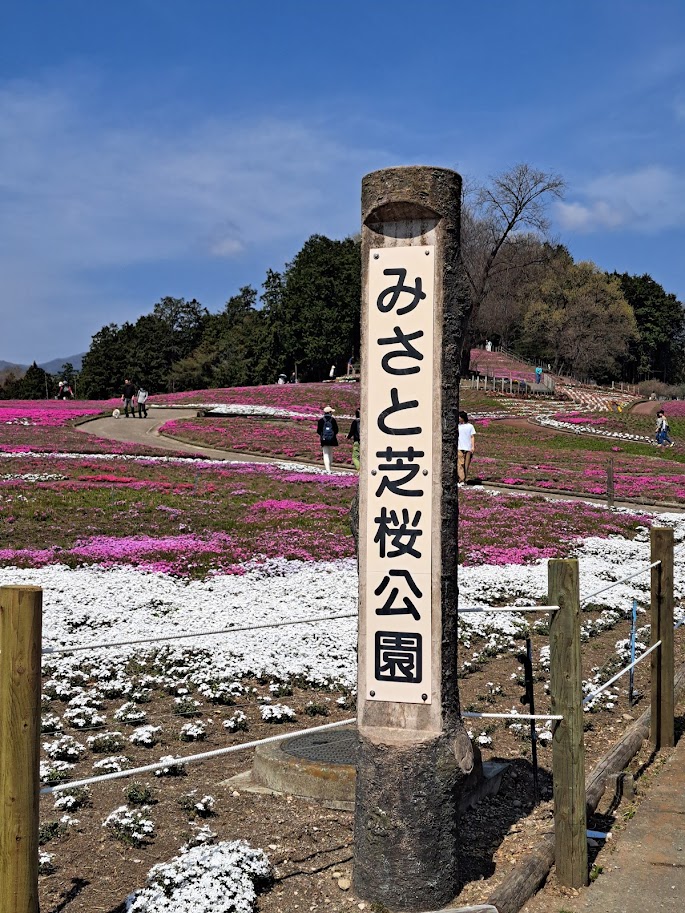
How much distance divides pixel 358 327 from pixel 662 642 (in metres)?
69.9

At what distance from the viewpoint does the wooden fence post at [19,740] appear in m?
3.67

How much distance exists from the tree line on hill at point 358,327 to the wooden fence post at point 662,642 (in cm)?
6196

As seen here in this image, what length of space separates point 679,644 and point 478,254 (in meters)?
65.9

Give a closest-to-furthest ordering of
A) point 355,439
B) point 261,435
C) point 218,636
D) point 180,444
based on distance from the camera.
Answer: point 218,636
point 355,439
point 180,444
point 261,435

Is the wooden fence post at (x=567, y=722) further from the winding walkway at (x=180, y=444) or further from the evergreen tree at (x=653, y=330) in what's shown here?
the evergreen tree at (x=653, y=330)

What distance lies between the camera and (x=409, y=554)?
4902 millimetres

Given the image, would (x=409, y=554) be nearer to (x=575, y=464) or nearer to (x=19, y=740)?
(x=19, y=740)


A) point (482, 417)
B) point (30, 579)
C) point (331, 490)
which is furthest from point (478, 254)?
point (30, 579)

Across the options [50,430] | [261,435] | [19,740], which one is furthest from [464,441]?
[50,430]

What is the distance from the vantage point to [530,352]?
99.5 meters

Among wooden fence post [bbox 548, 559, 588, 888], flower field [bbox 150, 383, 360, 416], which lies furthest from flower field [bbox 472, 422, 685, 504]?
wooden fence post [bbox 548, 559, 588, 888]

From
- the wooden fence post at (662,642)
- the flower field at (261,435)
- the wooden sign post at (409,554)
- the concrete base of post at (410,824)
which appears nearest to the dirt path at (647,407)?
the flower field at (261,435)

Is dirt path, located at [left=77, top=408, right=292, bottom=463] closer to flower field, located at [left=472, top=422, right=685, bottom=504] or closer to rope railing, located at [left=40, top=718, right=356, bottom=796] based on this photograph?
flower field, located at [left=472, top=422, right=685, bottom=504]

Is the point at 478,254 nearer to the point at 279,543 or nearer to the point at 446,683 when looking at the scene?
the point at 279,543
